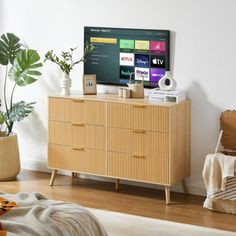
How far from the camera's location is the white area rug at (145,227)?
5.38m

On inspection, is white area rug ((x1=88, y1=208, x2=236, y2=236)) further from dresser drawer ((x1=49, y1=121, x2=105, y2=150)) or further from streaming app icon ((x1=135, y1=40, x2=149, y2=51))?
streaming app icon ((x1=135, y1=40, x2=149, y2=51))

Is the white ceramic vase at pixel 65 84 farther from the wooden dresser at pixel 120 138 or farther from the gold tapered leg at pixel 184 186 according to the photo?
the gold tapered leg at pixel 184 186

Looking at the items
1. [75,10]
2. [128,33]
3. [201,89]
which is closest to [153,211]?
[201,89]

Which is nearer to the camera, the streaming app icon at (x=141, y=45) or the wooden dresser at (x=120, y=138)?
the wooden dresser at (x=120, y=138)

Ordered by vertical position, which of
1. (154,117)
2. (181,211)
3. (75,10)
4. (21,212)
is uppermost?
(75,10)

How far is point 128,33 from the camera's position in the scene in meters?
6.48

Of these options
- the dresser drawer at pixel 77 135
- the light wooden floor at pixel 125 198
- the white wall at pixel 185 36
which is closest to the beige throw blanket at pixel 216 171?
the light wooden floor at pixel 125 198

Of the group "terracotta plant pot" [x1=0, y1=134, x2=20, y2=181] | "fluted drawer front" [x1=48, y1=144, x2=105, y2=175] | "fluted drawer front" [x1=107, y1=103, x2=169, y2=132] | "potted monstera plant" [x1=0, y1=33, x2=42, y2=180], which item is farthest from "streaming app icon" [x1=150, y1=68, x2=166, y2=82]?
"terracotta plant pot" [x1=0, y1=134, x2=20, y2=181]

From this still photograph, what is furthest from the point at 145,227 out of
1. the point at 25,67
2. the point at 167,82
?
the point at 25,67

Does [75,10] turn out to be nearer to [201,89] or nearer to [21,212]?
[201,89]

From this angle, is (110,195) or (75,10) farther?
(75,10)

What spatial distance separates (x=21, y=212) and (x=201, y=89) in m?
2.55

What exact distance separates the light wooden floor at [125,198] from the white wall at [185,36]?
1.36ft

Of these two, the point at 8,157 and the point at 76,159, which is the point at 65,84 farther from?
the point at 8,157
